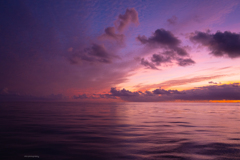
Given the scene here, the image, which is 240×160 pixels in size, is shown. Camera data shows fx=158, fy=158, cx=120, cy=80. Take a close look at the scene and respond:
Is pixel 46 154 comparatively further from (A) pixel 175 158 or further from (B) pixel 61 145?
(A) pixel 175 158

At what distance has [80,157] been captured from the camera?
30.7 feet

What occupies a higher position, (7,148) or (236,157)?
(7,148)

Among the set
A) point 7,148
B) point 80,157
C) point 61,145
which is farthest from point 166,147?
point 7,148

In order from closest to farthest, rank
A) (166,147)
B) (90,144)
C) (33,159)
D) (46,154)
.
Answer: (33,159) → (46,154) → (166,147) → (90,144)

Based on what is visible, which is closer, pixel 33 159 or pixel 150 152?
pixel 33 159

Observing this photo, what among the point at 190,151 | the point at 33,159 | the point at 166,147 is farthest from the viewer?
the point at 166,147

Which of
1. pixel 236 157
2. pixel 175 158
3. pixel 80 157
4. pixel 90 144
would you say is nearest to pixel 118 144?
pixel 90 144

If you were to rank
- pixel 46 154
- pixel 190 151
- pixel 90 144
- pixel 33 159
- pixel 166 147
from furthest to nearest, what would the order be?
1. pixel 90 144
2. pixel 166 147
3. pixel 190 151
4. pixel 46 154
5. pixel 33 159

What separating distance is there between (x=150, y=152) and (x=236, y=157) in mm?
4938

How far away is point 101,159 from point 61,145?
4.40 meters

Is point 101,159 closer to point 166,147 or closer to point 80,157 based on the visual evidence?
point 80,157

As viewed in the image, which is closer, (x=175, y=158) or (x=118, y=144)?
(x=175, y=158)

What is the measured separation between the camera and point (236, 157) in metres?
9.26

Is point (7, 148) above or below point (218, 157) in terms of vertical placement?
above
